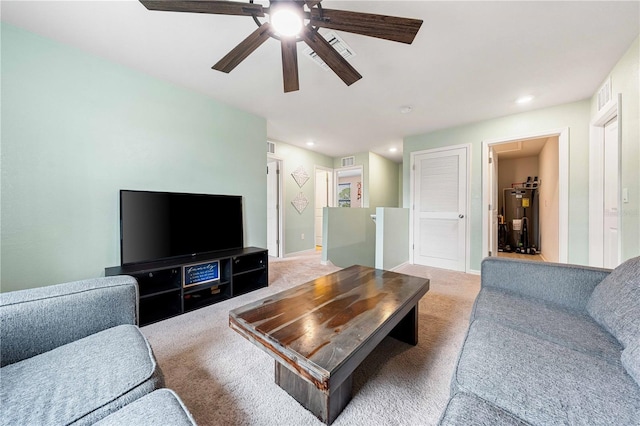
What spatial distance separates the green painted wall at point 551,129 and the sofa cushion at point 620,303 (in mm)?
2170

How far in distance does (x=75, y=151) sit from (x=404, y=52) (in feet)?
9.45

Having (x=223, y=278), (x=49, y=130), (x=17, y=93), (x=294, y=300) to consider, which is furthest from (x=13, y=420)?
(x=17, y=93)

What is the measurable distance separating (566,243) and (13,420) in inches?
176

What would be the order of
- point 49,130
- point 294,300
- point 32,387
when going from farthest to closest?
point 49,130
point 294,300
point 32,387

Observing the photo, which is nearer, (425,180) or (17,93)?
(17,93)

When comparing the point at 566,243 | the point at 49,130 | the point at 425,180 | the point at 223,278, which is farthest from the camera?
the point at 425,180

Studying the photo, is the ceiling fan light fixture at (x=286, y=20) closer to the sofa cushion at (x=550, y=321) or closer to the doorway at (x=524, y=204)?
the sofa cushion at (x=550, y=321)

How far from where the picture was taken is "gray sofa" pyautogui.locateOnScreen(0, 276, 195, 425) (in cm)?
64

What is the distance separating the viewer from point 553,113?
288 cm

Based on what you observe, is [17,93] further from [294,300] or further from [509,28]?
[509,28]

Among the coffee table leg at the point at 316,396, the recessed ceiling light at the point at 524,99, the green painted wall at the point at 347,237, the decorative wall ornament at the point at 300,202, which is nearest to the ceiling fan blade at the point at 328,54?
the coffee table leg at the point at 316,396

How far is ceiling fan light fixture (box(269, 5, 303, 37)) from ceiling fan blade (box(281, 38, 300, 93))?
63 mm

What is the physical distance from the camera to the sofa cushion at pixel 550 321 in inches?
37.9

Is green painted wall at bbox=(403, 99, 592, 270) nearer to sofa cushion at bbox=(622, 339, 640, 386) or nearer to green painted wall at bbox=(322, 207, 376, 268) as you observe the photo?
green painted wall at bbox=(322, 207, 376, 268)
